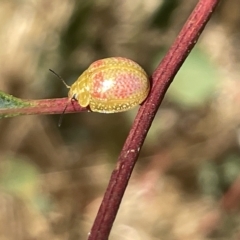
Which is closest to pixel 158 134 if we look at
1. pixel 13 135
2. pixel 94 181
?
pixel 94 181

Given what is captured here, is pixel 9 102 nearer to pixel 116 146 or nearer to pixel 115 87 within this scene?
pixel 115 87

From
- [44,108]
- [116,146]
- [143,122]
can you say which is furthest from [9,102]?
[116,146]

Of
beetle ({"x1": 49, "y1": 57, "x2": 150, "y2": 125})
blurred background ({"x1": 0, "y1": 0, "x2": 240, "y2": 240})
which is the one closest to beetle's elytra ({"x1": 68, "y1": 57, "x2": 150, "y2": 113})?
beetle ({"x1": 49, "y1": 57, "x2": 150, "y2": 125})

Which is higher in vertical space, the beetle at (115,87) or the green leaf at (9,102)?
the beetle at (115,87)

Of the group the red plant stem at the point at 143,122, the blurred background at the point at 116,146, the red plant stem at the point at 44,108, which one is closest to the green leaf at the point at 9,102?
the red plant stem at the point at 44,108

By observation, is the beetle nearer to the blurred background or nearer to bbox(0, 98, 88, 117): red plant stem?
bbox(0, 98, 88, 117): red plant stem

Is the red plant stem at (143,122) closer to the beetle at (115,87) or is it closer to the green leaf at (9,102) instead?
the beetle at (115,87)

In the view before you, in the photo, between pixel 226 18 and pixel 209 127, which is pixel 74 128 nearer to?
pixel 209 127
